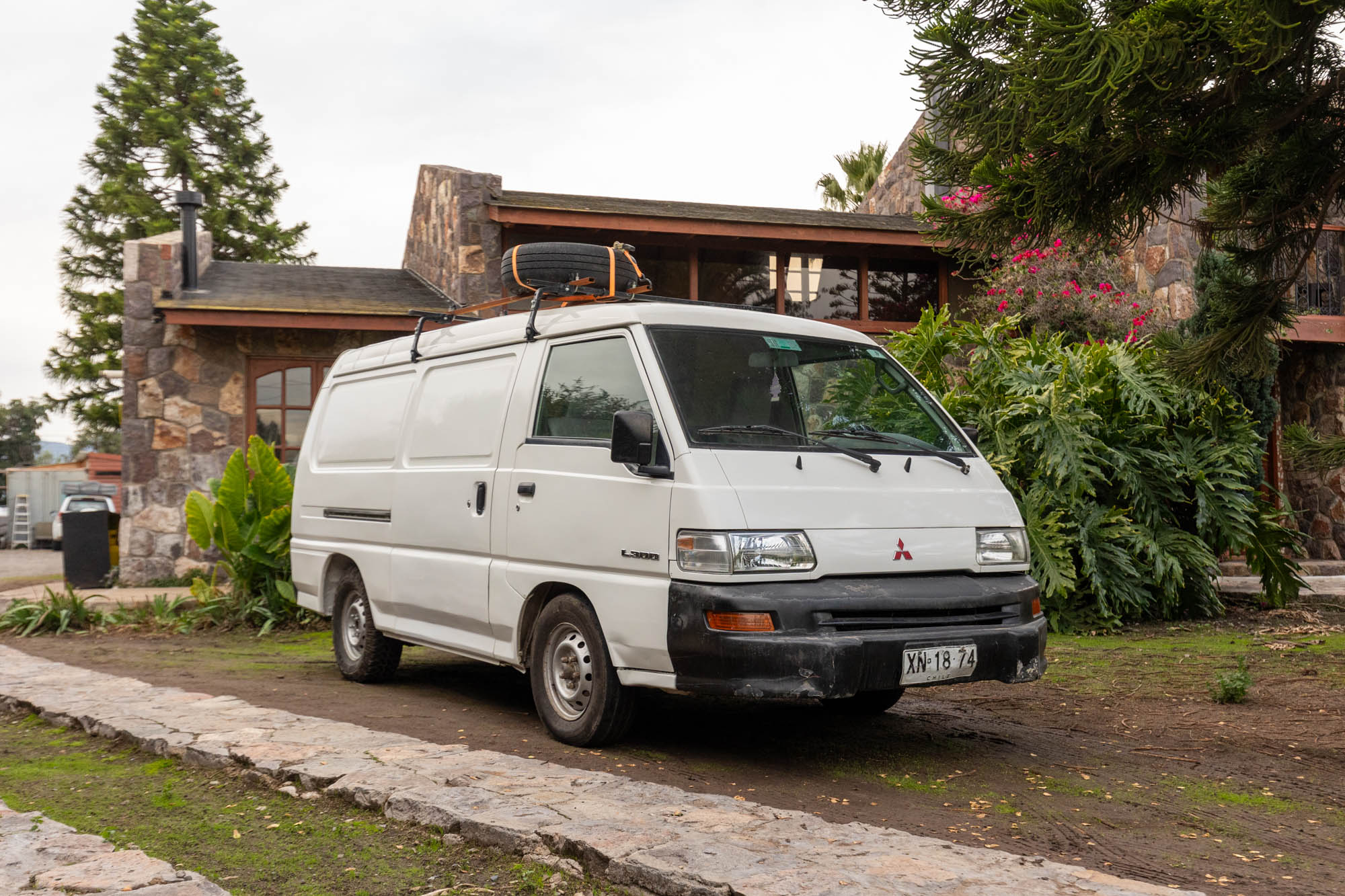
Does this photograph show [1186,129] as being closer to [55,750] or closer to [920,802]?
[920,802]

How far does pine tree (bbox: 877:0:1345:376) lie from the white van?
137 cm

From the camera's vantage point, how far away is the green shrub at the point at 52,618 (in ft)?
34.6

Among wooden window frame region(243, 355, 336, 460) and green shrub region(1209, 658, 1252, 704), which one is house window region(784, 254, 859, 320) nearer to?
wooden window frame region(243, 355, 336, 460)

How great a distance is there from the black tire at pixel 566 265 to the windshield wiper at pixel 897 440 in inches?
65.9

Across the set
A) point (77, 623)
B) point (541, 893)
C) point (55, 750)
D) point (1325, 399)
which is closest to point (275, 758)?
point (55, 750)

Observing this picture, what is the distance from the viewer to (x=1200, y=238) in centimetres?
830

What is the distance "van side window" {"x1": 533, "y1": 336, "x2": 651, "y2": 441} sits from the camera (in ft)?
17.5

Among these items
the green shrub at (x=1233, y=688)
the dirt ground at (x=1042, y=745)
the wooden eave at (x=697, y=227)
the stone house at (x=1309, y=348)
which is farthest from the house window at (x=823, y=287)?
the green shrub at (x=1233, y=688)

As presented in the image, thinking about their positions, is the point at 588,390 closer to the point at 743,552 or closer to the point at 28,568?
the point at 743,552

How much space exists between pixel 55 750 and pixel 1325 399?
14.9 m

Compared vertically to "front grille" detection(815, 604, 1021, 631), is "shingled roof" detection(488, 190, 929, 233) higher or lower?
higher

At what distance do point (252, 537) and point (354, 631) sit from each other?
3.38m

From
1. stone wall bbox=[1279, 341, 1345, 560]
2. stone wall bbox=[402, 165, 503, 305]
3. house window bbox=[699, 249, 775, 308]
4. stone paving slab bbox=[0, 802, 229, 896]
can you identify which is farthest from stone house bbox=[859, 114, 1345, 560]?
stone paving slab bbox=[0, 802, 229, 896]

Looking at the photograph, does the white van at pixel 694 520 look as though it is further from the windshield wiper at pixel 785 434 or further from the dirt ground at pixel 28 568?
the dirt ground at pixel 28 568
